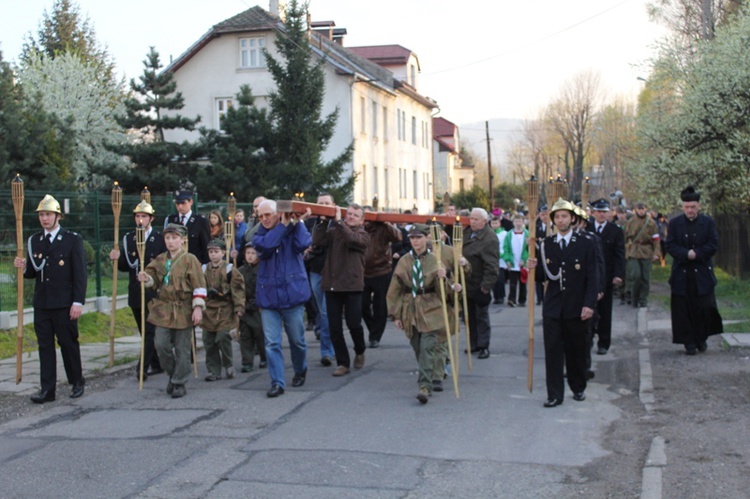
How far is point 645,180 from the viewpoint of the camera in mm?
23875

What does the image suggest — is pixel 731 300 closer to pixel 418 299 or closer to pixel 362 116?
pixel 418 299

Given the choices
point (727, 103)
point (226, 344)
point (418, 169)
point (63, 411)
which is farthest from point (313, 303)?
point (418, 169)

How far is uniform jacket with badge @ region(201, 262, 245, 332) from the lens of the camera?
1059cm

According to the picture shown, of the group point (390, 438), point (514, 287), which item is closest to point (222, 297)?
point (390, 438)

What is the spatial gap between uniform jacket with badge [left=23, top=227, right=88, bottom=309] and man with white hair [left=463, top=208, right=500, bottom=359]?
15.5ft

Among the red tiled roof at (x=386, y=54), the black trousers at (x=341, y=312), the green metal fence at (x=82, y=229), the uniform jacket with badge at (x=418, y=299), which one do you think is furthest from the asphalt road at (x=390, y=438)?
the red tiled roof at (x=386, y=54)

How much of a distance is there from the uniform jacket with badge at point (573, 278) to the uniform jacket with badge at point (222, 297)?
3.67 m

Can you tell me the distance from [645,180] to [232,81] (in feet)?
73.1

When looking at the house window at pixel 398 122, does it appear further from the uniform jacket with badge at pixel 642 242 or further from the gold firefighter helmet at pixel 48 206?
the gold firefighter helmet at pixel 48 206

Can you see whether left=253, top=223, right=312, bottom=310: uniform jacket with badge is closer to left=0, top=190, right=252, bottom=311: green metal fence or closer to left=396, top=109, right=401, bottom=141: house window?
left=0, top=190, right=252, bottom=311: green metal fence

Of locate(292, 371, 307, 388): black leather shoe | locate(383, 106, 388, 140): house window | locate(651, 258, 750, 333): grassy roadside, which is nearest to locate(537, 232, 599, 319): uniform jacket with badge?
locate(292, 371, 307, 388): black leather shoe

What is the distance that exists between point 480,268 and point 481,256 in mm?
185

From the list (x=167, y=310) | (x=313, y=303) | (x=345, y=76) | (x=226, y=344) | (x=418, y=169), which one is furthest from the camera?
(x=418, y=169)

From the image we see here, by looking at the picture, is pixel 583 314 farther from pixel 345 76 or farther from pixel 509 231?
pixel 345 76
